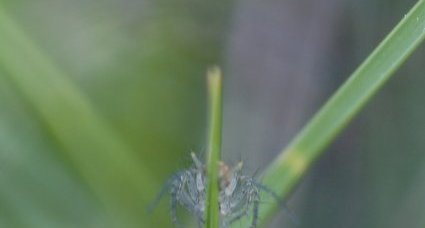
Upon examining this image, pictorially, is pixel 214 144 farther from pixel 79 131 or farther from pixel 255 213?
pixel 79 131

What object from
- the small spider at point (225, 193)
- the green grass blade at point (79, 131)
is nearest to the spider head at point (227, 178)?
the small spider at point (225, 193)

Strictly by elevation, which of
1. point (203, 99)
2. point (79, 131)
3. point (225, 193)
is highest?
point (225, 193)

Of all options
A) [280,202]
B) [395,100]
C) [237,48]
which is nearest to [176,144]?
[237,48]

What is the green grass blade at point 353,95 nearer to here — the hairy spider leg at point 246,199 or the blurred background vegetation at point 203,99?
the hairy spider leg at point 246,199

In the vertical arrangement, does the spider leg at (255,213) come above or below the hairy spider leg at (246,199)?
below

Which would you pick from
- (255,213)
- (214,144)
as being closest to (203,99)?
(255,213)

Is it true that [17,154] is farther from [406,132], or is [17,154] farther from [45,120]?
[406,132]

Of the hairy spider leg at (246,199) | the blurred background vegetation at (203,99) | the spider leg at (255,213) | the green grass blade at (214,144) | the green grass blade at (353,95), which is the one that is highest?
the green grass blade at (214,144)

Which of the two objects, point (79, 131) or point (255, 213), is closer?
point (255, 213)
